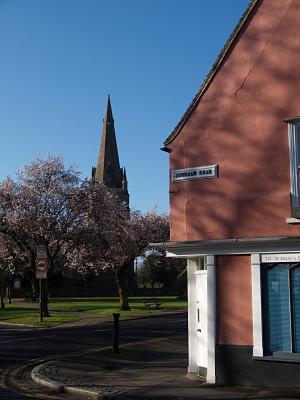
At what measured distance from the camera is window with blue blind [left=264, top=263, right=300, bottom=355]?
999 centimetres

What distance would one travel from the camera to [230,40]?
11328 mm

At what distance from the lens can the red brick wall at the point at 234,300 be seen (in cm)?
1040

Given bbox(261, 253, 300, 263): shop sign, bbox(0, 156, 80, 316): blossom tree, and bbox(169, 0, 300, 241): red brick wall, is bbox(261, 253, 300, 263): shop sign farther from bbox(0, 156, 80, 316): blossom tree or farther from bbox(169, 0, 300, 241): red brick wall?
bbox(0, 156, 80, 316): blossom tree

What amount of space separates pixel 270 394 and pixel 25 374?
5879 millimetres

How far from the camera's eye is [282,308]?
33.4 feet

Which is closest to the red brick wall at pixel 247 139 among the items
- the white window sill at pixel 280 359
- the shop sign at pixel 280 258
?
the shop sign at pixel 280 258

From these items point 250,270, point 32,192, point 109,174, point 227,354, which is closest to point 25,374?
point 227,354

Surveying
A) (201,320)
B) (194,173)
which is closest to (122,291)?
(201,320)

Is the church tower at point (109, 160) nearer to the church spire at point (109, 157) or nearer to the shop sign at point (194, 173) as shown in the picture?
the church spire at point (109, 157)

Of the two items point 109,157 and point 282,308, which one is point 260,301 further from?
point 109,157

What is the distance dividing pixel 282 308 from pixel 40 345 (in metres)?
10.5

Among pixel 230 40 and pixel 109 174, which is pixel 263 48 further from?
pixel 109 174

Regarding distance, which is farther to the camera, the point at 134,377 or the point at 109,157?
the point at 109,157

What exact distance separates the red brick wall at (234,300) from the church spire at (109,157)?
104 m
